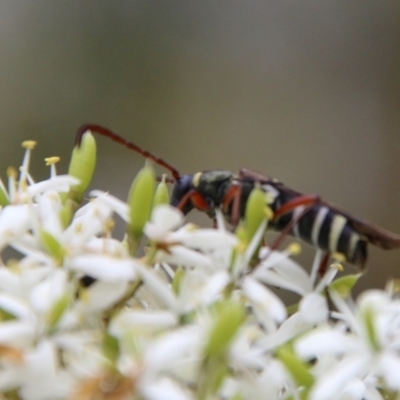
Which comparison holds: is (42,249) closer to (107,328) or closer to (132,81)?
(107,328)

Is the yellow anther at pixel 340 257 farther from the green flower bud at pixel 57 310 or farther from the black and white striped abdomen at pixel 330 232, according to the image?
the green flower bud at pixel 57 310

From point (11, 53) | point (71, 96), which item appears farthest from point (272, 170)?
point (11, 53)

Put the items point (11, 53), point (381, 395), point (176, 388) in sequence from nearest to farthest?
1. point (176, 388)
2. point (381, 395)
3. point (11, 53)

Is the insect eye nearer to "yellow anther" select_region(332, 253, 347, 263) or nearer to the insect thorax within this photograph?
the insect thorax

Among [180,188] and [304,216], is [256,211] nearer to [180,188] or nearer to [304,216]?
[304,216]

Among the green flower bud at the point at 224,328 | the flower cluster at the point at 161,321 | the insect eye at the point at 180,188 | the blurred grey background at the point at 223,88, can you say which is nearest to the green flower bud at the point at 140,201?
the flower cluster at the point at 161,321

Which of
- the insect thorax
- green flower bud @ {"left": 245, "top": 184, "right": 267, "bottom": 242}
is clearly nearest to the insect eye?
the insect thorax
